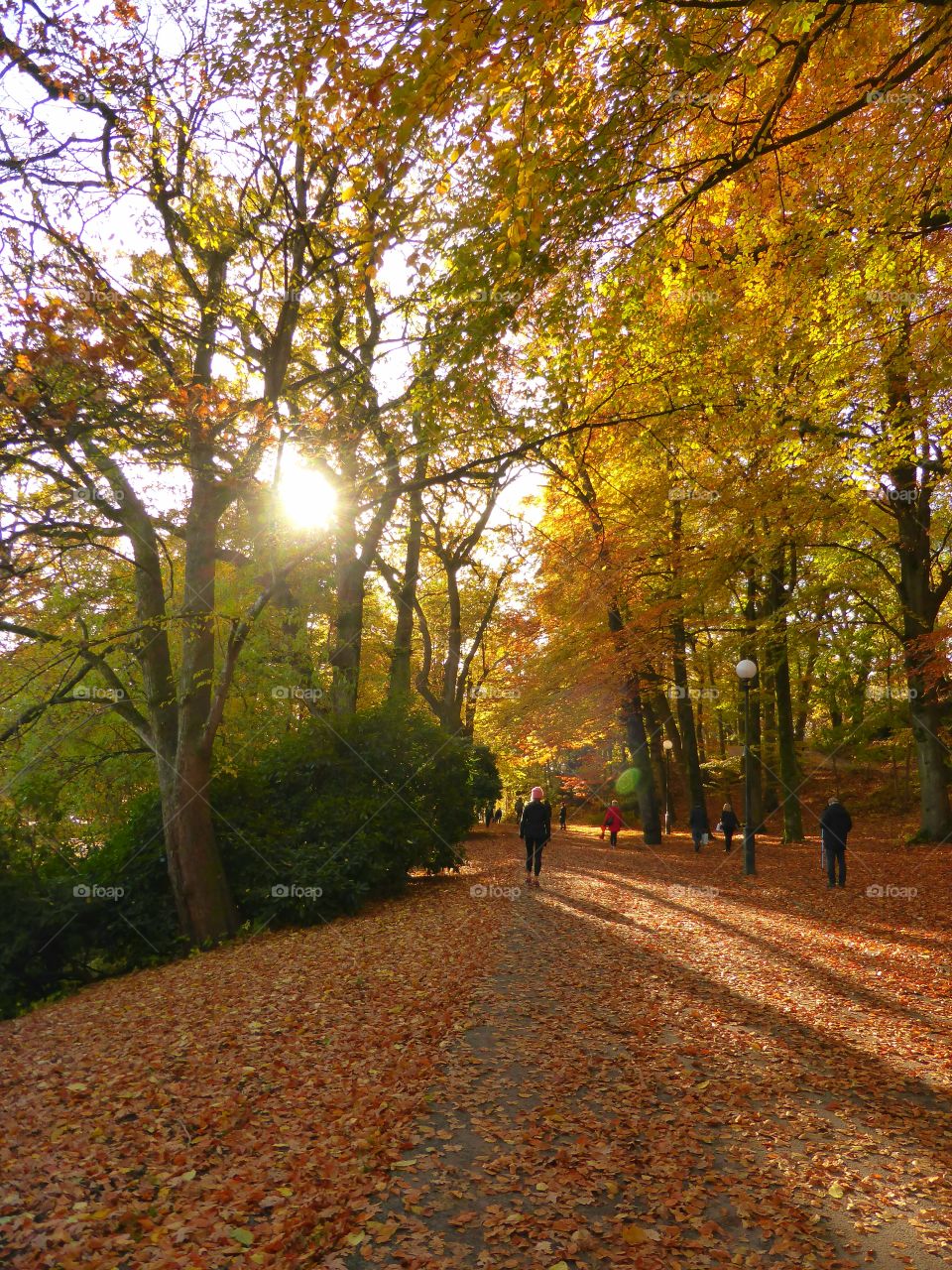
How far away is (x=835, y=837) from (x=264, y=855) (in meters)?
9.88

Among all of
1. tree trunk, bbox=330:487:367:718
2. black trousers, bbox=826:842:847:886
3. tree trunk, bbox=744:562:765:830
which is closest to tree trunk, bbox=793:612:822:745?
tree trunk, bbox=744:562:765:830

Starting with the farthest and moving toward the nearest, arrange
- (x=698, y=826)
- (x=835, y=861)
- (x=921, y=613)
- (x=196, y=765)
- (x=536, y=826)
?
(x=698, y=826), (x=921, y=613), (x=536, y=826), (x=835, y=861), (x=196, y=765)

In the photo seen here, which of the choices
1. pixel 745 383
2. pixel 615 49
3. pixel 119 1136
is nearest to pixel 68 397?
pixel 615 49

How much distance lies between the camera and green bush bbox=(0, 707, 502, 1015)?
11047 mm

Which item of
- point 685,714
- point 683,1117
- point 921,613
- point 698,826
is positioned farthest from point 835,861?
point 683,1117

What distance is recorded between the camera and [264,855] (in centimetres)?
1219

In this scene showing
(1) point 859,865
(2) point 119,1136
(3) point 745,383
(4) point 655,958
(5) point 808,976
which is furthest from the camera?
(1) point 859,865

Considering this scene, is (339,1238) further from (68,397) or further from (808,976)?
(68,397)

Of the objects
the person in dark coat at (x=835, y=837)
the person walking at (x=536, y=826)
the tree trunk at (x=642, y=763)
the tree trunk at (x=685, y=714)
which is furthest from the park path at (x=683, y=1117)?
the tree trunk at (x=642, y=763)

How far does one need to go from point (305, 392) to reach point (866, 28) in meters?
10.2

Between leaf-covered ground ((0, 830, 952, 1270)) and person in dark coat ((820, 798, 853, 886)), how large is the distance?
14.0ft

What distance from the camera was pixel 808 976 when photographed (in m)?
8.15

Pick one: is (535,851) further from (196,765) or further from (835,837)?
(196,765)

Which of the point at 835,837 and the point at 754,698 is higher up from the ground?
the point at 754,698
